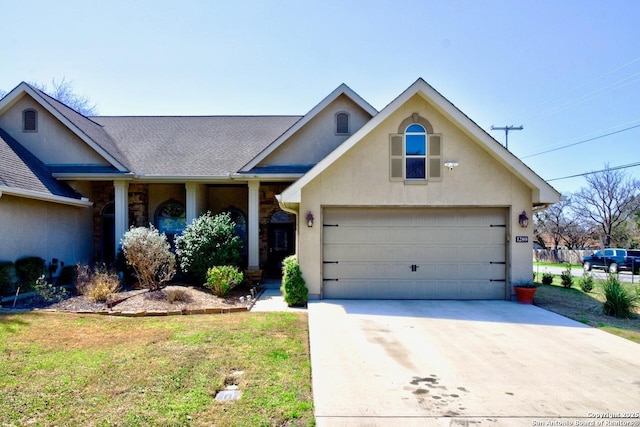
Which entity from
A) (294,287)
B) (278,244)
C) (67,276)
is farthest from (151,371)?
(278,244)

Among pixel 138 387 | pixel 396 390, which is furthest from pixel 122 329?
Answer: pixel 396 390

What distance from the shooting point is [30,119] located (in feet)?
43.3

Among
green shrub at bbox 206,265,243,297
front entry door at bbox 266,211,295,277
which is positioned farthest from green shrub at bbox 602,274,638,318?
front entry door at bbox 266,211,295,277

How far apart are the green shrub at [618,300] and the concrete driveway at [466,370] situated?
1.43 m

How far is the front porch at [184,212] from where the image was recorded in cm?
1392

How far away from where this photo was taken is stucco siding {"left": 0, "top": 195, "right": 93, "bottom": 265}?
1003 cm

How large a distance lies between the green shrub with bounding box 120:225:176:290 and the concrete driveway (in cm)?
453

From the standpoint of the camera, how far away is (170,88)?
16.5m

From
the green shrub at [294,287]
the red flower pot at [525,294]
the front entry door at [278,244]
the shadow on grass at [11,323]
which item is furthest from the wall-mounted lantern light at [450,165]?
the shadow on grass at [11,323]

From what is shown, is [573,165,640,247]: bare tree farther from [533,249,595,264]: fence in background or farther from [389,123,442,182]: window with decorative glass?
[389,123,442,182]: window with decorative glass

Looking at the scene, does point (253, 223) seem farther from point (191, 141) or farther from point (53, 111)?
point (53, 111)

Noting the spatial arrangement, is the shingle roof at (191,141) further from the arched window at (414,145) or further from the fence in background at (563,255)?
the fence in background at (563,255)

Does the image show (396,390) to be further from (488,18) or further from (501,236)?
(488,18)

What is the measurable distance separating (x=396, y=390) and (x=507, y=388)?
1.34 m
